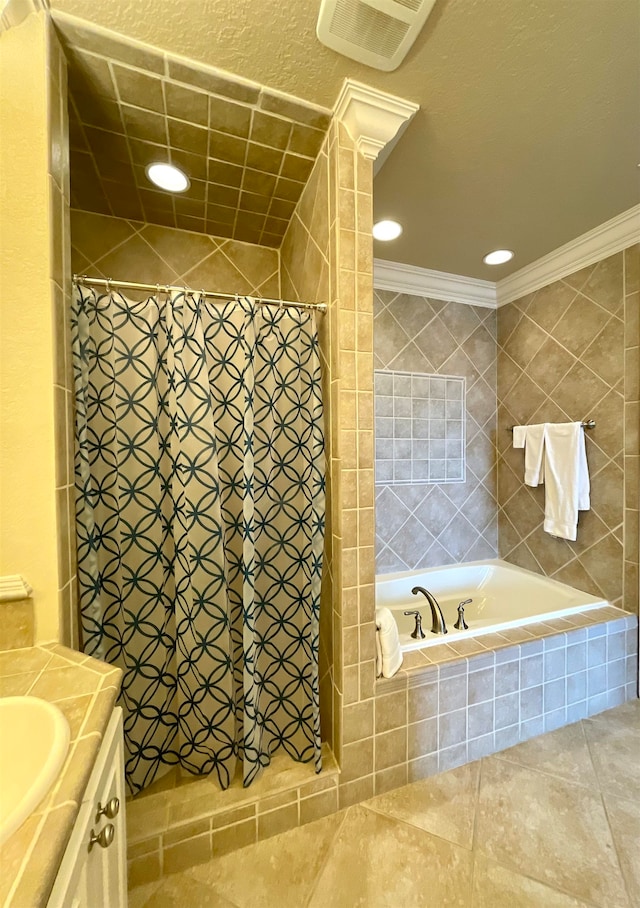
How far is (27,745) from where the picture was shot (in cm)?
60

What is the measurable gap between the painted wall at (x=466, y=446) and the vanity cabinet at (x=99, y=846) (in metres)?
1.70

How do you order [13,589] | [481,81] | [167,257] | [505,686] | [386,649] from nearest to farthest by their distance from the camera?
1. [13,589]
2. [481,81]
3. [386,649]
4. [505,686]
5. [167,257]

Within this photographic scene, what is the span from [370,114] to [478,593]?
2.56m

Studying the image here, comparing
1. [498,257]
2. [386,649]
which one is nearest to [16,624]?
[386,649]

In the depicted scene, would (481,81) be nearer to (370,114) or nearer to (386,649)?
(370,114)

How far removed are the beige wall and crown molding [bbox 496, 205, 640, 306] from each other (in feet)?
7.89

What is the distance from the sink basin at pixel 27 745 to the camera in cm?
54

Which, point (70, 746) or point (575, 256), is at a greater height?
point (575, 256)

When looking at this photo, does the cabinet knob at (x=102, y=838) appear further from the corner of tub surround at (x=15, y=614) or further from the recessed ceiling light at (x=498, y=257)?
the recessed ceiling light at (x=498, y=257)

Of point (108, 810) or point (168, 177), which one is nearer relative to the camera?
point (108, 810)

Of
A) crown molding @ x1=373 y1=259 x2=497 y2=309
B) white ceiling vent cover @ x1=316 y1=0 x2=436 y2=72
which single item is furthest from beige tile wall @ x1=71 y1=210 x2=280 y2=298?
white ceiling vent cover @ x1=316 y1=0 x2=436 y2=72

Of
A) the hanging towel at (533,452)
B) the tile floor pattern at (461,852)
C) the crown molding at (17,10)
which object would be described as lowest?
the tile floor pattern at (461,852)

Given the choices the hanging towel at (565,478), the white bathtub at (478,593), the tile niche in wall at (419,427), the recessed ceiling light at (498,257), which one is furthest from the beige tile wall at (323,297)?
the hanging towel at (565,478)

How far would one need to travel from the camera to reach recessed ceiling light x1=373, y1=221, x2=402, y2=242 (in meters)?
1.75
